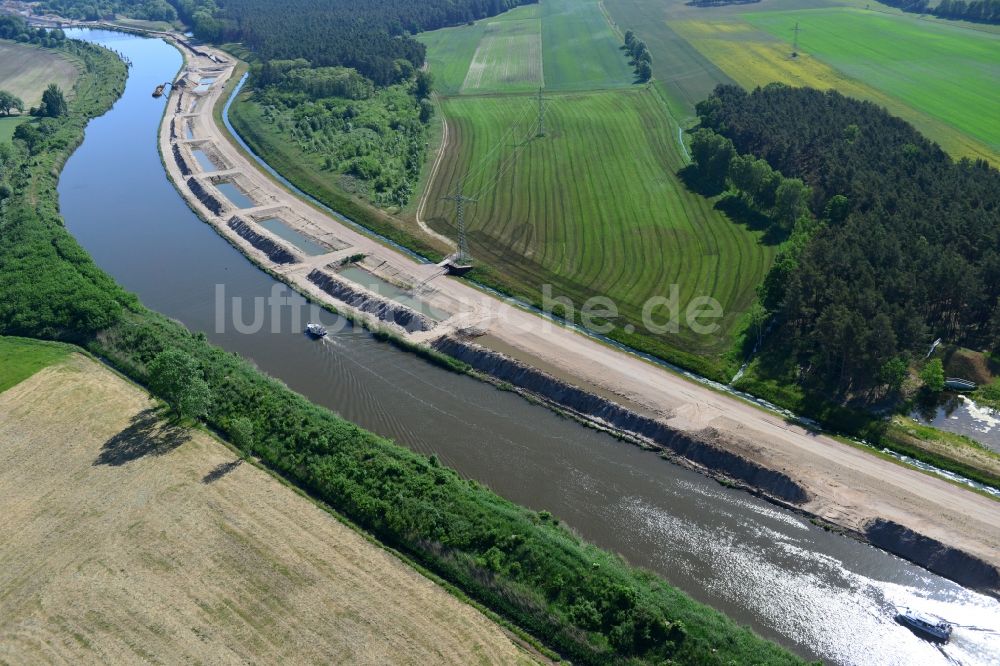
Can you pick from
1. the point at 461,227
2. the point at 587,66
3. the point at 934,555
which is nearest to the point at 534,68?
the point at 587,66

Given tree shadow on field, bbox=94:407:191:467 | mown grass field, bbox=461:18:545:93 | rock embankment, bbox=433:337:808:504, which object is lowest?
tree shadow on field, bbox=94:407:191:467

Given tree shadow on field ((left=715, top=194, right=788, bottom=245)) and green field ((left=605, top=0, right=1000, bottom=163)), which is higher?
green field ((left=605, top=0, right=1000, bottom=163))

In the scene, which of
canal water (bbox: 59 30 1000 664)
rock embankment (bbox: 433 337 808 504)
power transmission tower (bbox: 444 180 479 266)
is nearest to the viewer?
canal water (bbox: 59 30 1000 664)

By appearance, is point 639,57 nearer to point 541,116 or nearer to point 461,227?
point 541,116

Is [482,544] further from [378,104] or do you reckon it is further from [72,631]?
[378,104]

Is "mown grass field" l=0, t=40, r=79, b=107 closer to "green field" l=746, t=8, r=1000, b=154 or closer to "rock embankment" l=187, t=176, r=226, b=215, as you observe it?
"rock embankment" l=187, t=176, r=226, b=215

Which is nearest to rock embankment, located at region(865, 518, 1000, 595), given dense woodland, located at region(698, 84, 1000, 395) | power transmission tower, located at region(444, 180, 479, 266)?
dense woodland, located at region(698, 84, 1000, 395)
